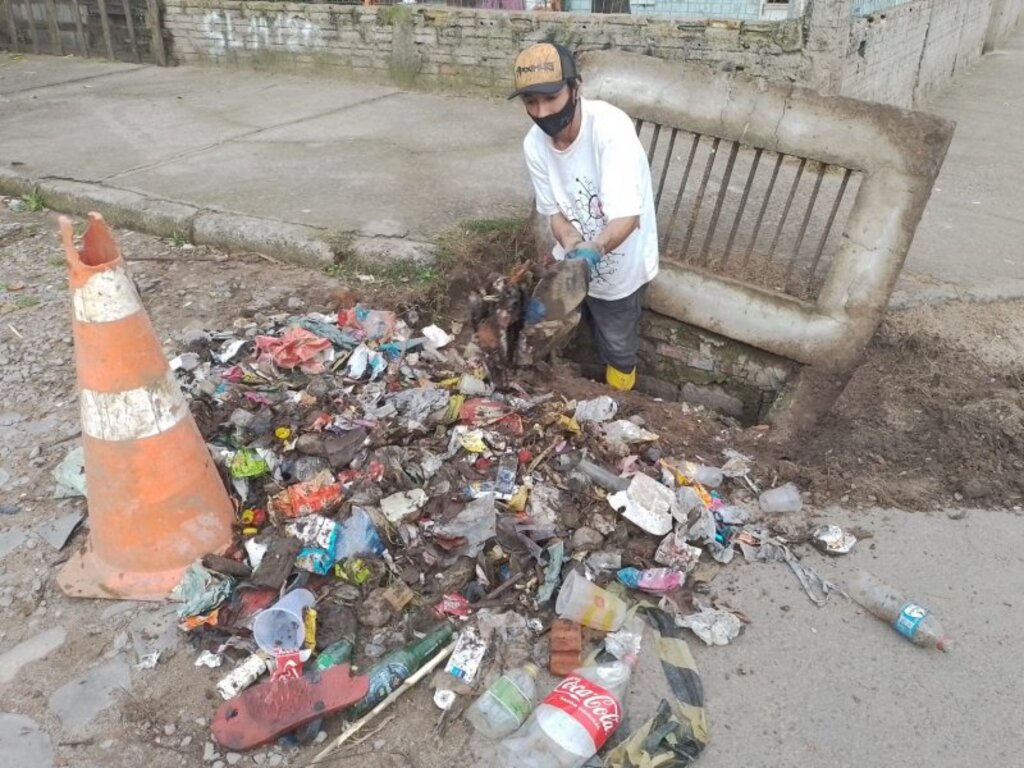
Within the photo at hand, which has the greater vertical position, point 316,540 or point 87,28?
point 87,28

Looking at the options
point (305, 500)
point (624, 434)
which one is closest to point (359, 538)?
point (305, 500)

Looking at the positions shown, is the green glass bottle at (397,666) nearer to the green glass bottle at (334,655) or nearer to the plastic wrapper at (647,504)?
the green glass bottle at (334,655)

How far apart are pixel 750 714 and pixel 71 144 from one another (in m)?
6.25

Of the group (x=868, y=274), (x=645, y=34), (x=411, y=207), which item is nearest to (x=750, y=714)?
(x=868, y=274)

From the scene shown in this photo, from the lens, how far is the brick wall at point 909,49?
575cm

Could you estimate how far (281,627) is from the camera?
215 centimetres

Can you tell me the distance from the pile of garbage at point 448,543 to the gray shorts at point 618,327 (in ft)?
2.41

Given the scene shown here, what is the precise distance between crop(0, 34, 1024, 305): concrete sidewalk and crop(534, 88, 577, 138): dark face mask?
113 cm

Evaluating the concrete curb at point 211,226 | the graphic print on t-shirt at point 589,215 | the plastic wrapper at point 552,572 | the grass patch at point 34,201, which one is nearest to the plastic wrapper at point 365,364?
the concrete curb at point 211,226

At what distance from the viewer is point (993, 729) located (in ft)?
6.35

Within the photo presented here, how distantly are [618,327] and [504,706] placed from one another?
7.58ft

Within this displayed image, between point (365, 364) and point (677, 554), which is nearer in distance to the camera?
point (677, 554)

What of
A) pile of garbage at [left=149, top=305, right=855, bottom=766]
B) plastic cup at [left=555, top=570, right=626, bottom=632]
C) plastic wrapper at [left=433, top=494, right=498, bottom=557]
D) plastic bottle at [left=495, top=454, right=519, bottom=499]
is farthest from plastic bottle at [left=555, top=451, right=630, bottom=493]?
plastic cup at [left=555, top=570, right=626, bottom=632]

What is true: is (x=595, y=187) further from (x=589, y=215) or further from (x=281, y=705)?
(x=281, y=705)
